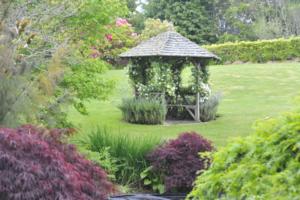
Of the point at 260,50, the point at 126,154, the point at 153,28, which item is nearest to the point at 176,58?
the point at 126,154

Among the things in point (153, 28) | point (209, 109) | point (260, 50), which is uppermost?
point (153, 28)

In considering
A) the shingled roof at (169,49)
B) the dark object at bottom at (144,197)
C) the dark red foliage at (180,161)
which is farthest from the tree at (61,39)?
the shingled roof at (169,49)

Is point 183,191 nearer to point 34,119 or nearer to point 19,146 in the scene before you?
point 34,119

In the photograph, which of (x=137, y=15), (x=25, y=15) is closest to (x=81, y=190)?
(x=25, y=15)

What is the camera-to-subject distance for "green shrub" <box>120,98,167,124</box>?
50.0 feet

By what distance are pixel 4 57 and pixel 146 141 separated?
112 inches

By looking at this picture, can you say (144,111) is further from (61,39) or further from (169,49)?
(61,39)

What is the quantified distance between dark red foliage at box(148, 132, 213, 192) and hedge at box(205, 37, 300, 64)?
23.0 metres

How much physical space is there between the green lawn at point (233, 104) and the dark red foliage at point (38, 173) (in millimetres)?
3974

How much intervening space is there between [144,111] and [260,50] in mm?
17529

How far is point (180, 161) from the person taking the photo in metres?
8.00

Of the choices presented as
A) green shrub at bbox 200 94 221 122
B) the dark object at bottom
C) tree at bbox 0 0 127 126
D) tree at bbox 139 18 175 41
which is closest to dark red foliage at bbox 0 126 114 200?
the dark object at bottom

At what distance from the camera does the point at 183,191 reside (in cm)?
795

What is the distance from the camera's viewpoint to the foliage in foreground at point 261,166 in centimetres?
227
